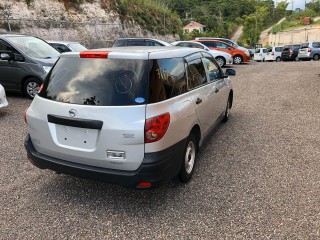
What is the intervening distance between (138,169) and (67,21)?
74.8ft

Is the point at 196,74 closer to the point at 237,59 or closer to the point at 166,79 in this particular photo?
the point at 166,79

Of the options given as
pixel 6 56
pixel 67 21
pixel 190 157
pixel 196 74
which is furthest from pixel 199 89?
pixel 67 21

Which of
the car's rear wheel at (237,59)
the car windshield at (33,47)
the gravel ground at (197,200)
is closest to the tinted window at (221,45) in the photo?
the car's rear wheel at (237,59)

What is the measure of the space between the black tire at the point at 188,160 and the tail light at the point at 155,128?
2.01ft

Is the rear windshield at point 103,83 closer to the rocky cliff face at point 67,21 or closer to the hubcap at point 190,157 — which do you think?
the hubcap at point 190,157

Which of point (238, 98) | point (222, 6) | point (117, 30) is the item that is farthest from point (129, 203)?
point (222, 6)

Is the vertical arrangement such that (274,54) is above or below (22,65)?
below

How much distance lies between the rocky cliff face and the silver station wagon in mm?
17563

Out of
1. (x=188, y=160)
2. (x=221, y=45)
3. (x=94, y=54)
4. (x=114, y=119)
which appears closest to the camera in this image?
(x=114, y=119)

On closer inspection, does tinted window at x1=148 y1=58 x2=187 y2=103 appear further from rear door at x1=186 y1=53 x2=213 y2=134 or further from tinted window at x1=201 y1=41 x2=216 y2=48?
tinted window at x1=201 y1=41 x2=216 y2=48

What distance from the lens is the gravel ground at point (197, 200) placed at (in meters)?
2.82

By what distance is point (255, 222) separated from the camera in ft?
9.54

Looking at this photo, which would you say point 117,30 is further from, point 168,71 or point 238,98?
point 168,71

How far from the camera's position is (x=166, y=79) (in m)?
3.18
